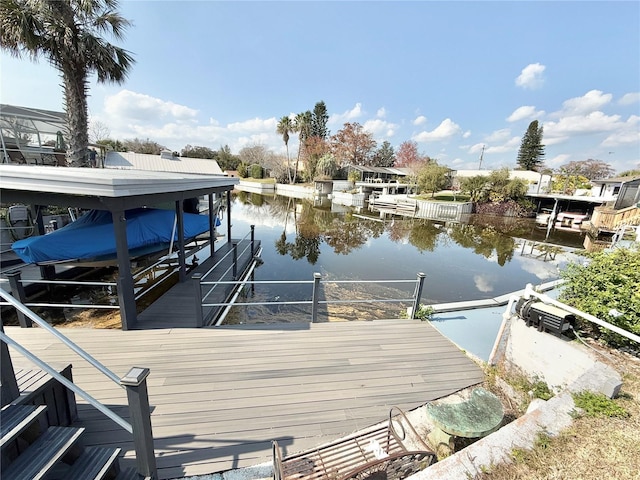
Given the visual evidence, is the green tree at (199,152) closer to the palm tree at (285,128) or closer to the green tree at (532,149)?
the palm tree at (285,128)

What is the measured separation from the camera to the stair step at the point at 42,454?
1450mm

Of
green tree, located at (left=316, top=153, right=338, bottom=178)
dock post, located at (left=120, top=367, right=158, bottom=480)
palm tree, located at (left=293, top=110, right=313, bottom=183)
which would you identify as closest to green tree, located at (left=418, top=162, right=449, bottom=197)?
green tree, located at (left=316, top=153, right=338, bottom=178)

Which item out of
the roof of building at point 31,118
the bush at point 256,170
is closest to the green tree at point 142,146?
the bush at point 256,170

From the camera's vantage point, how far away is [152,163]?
1814 cm

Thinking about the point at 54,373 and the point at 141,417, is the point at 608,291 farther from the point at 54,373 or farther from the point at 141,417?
the point at 54,373

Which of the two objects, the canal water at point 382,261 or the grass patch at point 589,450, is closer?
the grass patch at point 589,450

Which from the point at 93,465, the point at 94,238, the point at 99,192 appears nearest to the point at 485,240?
the point at 99,192

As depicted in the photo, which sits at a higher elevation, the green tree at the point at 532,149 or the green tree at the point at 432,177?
the green tree at the point at 532,149

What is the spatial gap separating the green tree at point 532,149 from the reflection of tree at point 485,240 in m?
43.6

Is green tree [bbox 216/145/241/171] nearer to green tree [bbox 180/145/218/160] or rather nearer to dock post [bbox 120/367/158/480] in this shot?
green tree [bbox 180/145/218/160]

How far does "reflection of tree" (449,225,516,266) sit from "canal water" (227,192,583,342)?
0.06 metres

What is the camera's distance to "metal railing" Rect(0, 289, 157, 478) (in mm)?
1551

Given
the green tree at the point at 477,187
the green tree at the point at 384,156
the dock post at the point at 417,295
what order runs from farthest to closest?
the green tree at the point at 384,156, the green tree at the point at 477,187, the dock post at the point at 417,295

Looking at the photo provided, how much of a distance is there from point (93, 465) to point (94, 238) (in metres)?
5.00
